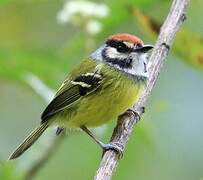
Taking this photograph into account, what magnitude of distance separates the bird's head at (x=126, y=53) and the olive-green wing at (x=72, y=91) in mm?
126

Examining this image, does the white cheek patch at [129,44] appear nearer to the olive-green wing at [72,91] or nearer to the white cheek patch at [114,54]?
the white cheek patch at [114,54]

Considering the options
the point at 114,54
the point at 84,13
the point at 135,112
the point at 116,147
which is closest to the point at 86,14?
the point at 84,13

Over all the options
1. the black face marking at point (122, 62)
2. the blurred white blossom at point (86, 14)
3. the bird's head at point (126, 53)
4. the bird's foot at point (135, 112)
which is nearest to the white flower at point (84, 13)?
the blurred white blossom at point (86, 14)

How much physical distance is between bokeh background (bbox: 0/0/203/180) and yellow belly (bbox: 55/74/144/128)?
0.10 metres

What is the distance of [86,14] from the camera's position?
3521 mm

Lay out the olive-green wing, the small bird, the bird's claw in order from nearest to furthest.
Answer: the bird's claw → the small bird → the olive-green wing

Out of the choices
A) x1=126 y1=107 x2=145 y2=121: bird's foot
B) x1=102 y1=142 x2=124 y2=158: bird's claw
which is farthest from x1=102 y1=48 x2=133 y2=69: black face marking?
x1=102 y1=142 x2=124 y2=158: bird's claw

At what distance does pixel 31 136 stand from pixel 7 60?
81 cm

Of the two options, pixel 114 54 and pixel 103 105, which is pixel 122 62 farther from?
pixel 103 105

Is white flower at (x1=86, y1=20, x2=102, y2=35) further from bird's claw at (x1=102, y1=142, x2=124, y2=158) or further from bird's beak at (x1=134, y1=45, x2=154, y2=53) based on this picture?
bird's claw at (x1=102, y1=142, x2=124, y2=158)

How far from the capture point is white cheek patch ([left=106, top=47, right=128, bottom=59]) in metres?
3.59

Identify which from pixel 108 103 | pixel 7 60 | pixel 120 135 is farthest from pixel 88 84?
pixel 7 60

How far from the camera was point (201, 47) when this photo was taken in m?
3.16

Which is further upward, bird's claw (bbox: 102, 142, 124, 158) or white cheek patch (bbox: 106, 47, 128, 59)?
white cheek patch (bbox: 106, 47, 128, 59)
